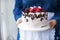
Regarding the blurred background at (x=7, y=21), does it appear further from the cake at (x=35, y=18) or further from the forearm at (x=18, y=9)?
the cake at (x=35, y=18)

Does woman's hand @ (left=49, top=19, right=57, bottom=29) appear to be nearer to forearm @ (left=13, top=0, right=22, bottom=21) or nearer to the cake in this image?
the cake

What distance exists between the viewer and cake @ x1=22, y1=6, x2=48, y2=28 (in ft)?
3.13

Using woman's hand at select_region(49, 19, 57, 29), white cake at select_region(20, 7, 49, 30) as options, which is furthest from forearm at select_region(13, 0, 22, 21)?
woman's hand at select_region(49, 19, 57, 29)

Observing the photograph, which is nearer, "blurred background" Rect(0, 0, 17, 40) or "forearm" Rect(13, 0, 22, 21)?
"forearm" Rect(13, 0, 22, 21)

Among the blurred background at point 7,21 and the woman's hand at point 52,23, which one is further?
the blurred background at point 7,21

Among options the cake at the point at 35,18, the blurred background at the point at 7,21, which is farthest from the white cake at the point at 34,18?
the blurred background at the point at 7,21

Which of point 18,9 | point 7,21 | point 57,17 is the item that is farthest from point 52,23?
point 7,21

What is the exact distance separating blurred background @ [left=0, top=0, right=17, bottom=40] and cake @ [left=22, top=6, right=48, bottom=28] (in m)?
0.26

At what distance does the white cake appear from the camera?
3.13 feet

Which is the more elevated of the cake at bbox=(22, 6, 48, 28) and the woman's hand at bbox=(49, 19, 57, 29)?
the cake at bbox=(22, 6, 48, 28)

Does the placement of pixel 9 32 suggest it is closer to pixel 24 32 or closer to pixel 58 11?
pixel 24 32

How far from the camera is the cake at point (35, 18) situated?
0.95m

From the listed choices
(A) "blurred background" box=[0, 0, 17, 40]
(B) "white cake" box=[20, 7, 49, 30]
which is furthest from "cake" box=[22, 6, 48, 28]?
(A) "blurred background" box=[0, 0, 17, 40]

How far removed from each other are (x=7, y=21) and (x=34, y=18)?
0.35 m
